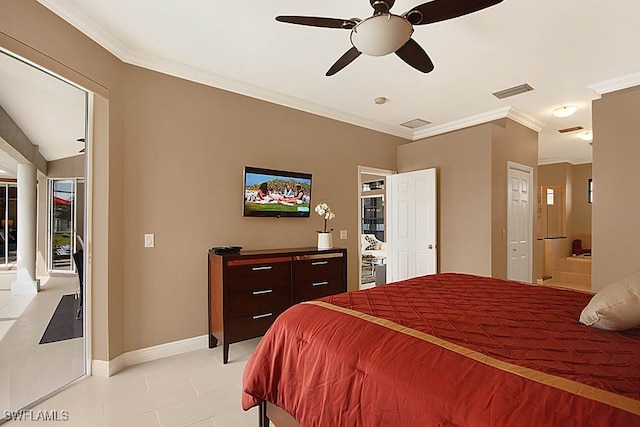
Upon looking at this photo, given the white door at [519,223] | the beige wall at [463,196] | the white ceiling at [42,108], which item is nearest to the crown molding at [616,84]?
the beige wall at [463,196]

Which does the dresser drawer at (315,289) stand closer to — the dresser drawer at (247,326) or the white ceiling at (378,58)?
the dresser drawer at (247,326)

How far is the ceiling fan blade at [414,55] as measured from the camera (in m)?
2.20

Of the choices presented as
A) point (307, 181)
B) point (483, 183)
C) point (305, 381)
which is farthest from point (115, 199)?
point (483, 183)

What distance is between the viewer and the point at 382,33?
192cm

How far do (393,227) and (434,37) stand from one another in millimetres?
3003

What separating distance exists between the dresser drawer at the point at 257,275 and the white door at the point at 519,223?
3138mm

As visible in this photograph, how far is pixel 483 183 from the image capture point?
416cm

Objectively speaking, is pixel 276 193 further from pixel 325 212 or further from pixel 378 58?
pixel 378 58

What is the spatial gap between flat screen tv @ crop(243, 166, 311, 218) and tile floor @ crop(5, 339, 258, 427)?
1616mm

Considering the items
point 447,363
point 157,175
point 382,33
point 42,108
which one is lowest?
point 447,363

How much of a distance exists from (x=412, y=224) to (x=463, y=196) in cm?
85

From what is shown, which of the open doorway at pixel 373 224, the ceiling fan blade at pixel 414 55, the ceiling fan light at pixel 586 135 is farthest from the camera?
the open doorway at pixel 373 224

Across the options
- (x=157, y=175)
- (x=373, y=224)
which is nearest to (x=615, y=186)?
(x=157, y=175)

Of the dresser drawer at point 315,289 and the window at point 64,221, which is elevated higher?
the window at point 64,221
